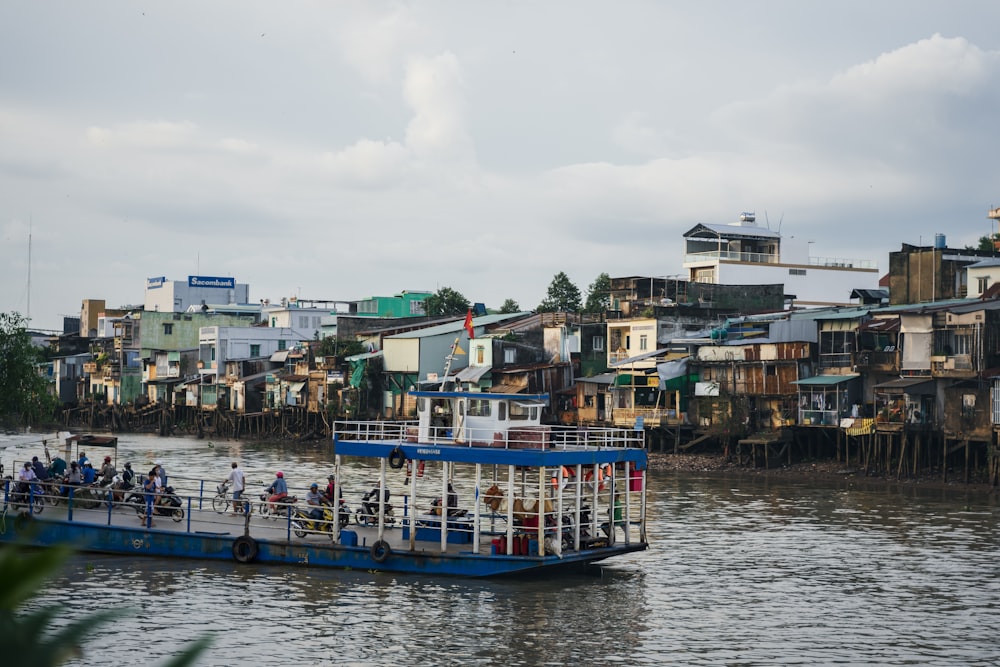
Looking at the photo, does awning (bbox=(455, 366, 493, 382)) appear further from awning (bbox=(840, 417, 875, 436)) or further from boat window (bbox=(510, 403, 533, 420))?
boat window (bbox=(510, 403, 533, 420))

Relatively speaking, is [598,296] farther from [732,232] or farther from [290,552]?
[290,552]

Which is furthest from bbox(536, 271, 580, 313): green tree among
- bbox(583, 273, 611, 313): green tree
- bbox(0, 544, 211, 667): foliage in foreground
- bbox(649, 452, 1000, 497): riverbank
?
bbox(0, 544, 211, 667): foliage in foreground

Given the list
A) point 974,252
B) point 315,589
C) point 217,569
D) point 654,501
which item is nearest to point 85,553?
point 217,569

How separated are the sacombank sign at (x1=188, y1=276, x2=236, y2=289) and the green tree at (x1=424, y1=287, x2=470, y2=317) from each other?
32.8 metres

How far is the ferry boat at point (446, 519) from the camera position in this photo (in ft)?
78.3

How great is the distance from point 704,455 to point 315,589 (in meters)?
37.3

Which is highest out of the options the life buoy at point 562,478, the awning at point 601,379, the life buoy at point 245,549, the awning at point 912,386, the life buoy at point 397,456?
the awning at point 601,379

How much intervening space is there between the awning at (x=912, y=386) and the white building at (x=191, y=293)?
256ft

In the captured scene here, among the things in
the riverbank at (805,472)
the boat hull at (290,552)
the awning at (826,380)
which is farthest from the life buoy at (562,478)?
the awning at (826,380)

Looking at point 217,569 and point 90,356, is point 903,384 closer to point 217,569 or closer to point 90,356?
point 217,569

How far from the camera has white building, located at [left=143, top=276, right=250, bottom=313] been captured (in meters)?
117

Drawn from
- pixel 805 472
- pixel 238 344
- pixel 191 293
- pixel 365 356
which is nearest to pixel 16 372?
pixel 805 472

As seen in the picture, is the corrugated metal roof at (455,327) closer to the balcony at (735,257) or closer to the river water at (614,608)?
the balcony at (735,257)

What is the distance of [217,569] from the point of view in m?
25.3
